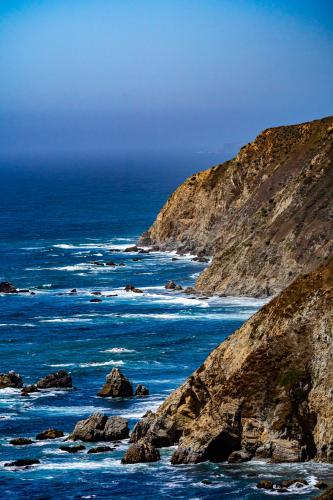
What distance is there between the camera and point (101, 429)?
8912cm

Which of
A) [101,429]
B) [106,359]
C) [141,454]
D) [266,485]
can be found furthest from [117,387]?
[266,485]

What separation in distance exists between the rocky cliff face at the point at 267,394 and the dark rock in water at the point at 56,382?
81.2 ft

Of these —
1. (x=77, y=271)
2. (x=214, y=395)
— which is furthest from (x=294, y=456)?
(x=77, y=271)

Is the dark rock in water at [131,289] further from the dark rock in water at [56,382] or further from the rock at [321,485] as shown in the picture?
the rock at [321,485]

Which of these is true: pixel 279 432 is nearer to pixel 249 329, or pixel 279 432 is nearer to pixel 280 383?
pixel 280 383

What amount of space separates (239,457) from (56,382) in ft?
114

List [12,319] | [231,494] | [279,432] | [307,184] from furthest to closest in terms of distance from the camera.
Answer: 1. [307,184]
2. [12,319]
3. [279,432]
4. [231,494]

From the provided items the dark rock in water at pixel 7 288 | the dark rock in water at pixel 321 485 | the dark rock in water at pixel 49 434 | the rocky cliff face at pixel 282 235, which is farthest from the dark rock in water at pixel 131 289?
the dark rock in water at pixel 321 485

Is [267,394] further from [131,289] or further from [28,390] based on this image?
[131,289]

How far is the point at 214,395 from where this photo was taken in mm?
82250

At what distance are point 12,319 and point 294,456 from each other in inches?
3167

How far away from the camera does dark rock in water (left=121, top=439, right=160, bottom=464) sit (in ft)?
267

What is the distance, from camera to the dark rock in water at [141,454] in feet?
267

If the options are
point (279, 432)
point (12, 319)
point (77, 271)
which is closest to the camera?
point (279, 432)
